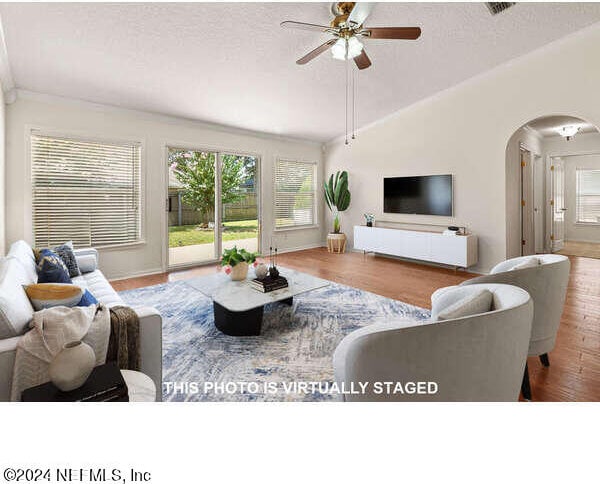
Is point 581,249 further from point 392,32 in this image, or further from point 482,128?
point 392,32

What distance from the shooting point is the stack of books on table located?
273cm

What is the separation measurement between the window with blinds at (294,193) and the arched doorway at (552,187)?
11.9ft

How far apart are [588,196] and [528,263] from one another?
7.16 metres

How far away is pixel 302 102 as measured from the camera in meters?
4.79

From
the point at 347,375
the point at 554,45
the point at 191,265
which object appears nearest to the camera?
the point at 347,375

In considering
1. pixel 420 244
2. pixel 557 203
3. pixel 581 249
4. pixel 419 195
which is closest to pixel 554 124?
pixel 557 203

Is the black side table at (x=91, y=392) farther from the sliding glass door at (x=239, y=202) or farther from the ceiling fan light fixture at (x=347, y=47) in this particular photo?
the sliding glass door at (x=239, y=202)

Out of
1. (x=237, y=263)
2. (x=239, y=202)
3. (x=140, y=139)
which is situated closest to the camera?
(x=237, y=263)

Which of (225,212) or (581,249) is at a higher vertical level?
(225,212)

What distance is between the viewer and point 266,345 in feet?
7.94

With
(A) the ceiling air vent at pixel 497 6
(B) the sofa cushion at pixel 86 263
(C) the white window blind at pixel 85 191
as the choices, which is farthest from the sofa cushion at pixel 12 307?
(A) the ceiling air vent at pixel 497 6

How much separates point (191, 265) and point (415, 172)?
3976mm
